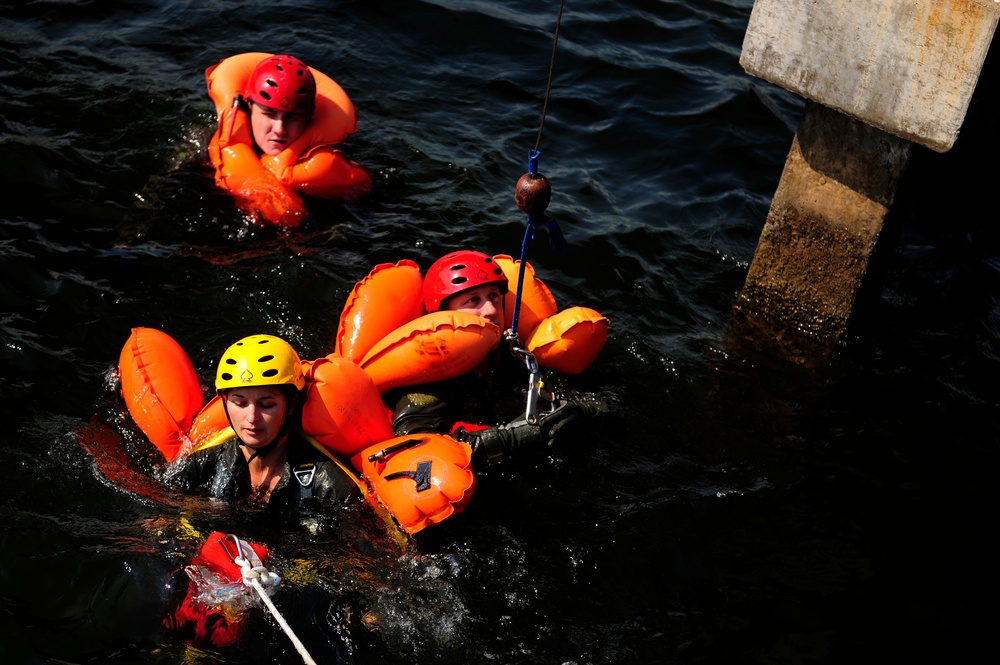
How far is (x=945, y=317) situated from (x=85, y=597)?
5985 mm

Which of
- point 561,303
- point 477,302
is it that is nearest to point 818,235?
point 561,303

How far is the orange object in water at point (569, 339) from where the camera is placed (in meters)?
6.26

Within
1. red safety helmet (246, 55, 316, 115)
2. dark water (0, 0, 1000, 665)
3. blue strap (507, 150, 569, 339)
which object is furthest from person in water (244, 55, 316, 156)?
blue strap (507, 150, 569, 339)

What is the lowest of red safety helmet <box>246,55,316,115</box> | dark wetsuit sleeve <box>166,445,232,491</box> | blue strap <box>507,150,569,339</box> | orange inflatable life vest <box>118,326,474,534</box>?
dark wetsuit sleeve <box>166,445,232,491</box>

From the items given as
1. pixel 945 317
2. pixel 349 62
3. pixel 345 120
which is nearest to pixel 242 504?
pixel 345 120

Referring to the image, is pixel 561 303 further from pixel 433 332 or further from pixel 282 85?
pixel 282 85

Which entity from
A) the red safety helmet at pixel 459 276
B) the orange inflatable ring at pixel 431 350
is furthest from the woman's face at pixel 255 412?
the red safety helmet at pixel 459 276

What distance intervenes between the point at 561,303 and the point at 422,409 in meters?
2.05

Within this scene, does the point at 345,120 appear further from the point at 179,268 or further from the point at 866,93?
the point at 866,93

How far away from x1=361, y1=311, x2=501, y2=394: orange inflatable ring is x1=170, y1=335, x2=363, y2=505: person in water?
1.85ft

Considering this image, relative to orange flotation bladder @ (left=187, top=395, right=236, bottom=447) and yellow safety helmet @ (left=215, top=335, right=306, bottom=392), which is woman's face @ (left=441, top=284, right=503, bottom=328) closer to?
yellow safety helmet @ (left=215, top=335, right=306, bottom=392)

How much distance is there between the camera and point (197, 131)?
8.83 m

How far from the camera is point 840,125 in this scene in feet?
21.1

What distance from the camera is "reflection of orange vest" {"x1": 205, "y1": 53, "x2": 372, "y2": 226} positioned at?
8.01 m
